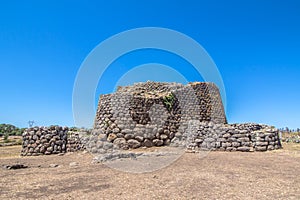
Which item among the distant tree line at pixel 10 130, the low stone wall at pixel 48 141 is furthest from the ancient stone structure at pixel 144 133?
the distant tree line at pixel 10 130

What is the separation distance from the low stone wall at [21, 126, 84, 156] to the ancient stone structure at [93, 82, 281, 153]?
150 cm

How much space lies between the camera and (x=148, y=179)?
651 cm

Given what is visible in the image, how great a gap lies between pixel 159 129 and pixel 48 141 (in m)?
7.26

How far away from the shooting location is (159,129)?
16406 millimetres

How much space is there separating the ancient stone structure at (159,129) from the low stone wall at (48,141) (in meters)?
1.50

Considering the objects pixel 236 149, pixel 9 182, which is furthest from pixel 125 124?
pixel 9 182

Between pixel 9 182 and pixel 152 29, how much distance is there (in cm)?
1099

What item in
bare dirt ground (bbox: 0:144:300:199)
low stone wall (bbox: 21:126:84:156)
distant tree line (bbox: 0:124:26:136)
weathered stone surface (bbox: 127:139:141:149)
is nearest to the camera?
bare dirt ground (bbox: 0:144:300:199)

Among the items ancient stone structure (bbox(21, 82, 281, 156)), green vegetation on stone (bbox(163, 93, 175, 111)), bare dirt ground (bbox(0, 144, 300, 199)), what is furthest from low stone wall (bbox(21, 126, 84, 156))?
bare dirt ground (bbox(0, 144, 300, 199))

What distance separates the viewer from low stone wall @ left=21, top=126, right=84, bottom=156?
14.5 m

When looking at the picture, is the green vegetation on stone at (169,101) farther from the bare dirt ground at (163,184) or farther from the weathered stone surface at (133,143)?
the bare dirt ground at (163,184)

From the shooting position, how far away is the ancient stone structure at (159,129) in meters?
14.1

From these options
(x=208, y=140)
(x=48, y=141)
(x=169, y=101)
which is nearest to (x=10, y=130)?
(x=48, y=141)

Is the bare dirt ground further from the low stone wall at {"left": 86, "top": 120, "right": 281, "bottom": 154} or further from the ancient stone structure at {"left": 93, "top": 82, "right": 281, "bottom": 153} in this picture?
the ancient stone structure at {"left": 93, "top": 82, "right": 281, "bottom": 153}
